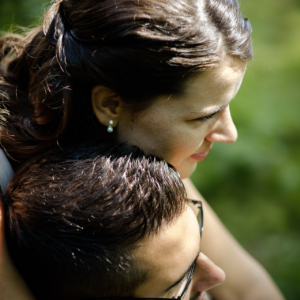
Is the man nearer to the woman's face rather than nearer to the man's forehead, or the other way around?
the man's forehead

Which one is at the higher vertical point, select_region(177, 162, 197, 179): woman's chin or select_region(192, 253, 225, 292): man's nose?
select_region(177, 162, 197, 179): woman's chin

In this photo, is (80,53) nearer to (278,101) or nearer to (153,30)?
(153,30)

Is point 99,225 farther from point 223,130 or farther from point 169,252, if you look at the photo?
point 223,130

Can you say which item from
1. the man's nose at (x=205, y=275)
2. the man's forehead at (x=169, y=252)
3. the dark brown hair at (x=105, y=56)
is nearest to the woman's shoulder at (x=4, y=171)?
the dark brown hair at (x=105, y=56)

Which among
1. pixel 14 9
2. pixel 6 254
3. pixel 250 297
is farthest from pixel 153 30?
pixel 14 9

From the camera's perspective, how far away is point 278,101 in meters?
5.50

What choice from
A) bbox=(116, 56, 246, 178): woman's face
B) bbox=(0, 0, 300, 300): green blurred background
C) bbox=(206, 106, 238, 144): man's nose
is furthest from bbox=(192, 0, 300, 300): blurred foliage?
bbox=(116, 56, 246, 178): woman's face

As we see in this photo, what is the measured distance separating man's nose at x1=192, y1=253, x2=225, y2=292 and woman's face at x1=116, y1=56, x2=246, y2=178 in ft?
1.85

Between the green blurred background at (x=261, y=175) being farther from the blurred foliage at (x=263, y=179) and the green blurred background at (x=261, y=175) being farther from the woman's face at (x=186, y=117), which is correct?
the woman's face at (x=186, y=117)

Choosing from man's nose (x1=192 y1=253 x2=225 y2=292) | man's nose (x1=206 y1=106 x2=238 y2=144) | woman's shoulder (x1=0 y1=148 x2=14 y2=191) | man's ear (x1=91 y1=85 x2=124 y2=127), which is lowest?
man's nose (x1=192 y1=253 x2=225 y2=292)

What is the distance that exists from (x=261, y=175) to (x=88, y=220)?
3.52m

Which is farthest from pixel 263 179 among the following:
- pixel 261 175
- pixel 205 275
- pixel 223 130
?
pixel 205 275

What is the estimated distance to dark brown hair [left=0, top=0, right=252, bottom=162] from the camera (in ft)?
5.48

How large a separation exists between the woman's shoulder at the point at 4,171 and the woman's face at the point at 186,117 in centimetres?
57
